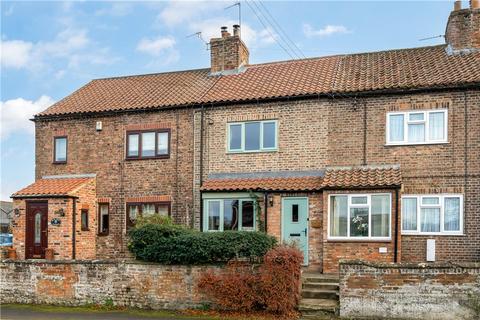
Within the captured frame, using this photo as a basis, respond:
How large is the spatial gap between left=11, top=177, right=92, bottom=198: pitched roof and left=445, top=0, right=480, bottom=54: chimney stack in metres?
14.9

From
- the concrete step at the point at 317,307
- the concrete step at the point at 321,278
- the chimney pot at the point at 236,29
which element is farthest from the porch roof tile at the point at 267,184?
the chimney pot at the point at 236,29

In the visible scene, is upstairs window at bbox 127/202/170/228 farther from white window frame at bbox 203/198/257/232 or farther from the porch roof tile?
the porch roof tile

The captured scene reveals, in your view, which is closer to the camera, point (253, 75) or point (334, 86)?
point (334, 86)

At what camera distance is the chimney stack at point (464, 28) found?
18578mm

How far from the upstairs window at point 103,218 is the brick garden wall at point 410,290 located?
11.0 metres

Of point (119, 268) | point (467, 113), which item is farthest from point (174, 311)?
point (467, 113)

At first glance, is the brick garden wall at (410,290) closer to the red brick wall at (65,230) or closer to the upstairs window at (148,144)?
the upstairs window at (148,144)

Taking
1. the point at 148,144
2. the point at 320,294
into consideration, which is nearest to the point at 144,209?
the point at 148,144

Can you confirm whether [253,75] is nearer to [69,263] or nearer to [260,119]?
[260,119]

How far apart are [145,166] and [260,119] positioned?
4.86m

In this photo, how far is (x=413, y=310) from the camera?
12.0m

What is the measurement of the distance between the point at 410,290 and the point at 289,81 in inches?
393

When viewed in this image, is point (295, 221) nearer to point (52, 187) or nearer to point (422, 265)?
point (422, 265)

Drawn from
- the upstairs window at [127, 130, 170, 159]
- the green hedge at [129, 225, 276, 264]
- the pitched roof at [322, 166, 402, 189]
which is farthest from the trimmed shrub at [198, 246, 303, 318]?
the upstairs window at [127, 130, 170, 159]
